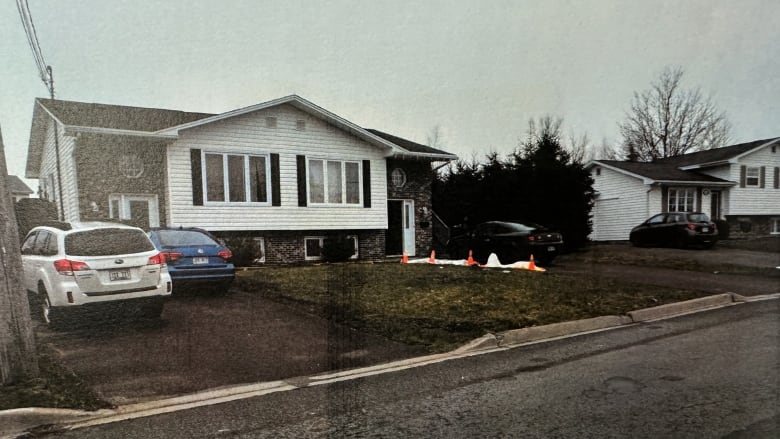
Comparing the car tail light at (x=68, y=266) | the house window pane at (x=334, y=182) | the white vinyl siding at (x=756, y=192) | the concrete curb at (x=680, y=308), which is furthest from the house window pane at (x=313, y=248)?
the white vinyl siding at (x=756, y=192)

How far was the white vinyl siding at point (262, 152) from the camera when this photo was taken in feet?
8.91

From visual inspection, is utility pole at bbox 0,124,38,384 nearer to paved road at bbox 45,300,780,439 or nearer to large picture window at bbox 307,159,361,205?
paved road at bbox 45,300,780,439

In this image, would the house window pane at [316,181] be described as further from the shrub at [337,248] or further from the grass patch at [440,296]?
the grass patch at [440,296]

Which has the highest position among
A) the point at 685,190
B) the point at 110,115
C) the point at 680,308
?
the point at 110,115

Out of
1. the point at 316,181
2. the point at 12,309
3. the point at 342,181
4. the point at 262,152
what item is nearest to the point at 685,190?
the point at 342,181

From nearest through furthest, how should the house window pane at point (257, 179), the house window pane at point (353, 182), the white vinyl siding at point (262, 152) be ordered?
1. the white vinyl siding at point (262, 152)
2. the house window pane at point (257, 179)
3. the house window pane at point (353, 182)

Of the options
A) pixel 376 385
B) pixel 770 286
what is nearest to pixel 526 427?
pixel 376 385

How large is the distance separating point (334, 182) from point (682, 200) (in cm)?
605

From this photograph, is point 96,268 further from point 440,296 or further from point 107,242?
point 440,296

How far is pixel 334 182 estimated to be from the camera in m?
4.47

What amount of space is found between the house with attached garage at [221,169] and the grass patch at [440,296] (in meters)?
0.26

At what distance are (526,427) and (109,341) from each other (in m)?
2.71

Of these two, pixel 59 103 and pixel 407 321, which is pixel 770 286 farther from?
pixel 59 103

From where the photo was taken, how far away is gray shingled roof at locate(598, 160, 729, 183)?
21.2 feet
